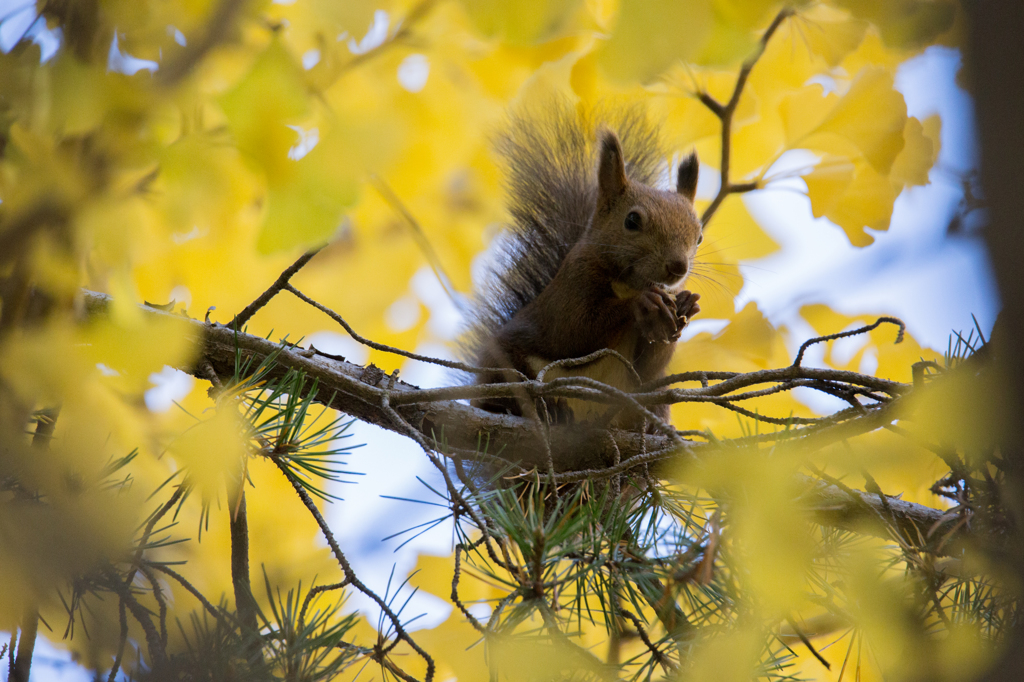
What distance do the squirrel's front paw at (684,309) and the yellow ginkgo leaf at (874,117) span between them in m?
0.61

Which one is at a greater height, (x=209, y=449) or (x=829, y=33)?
(x=829, y=33)

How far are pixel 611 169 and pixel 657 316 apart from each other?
66 centimetres

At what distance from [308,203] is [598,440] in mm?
1192

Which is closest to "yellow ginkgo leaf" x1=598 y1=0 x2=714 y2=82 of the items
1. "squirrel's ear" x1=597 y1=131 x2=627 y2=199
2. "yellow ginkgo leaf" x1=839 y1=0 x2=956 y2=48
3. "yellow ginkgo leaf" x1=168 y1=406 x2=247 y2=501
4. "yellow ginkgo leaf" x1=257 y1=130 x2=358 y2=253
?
"yellow ginkgo leaf" x1=839 y1=0 x2=956 y2=48

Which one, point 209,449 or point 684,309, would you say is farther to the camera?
point 684,309

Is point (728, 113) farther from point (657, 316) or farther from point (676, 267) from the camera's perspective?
point (657, 316)

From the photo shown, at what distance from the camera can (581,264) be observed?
2.35m

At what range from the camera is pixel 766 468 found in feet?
2.83

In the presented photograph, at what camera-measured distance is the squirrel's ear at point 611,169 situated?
2377 millimetres

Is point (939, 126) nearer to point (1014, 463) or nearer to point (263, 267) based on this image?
point (1014, 463)

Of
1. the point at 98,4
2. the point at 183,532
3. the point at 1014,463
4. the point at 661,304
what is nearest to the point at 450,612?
the point at 183,532

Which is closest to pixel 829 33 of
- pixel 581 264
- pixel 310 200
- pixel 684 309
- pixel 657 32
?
pixel 684 309

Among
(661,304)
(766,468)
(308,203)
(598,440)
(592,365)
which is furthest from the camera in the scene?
(592,365)

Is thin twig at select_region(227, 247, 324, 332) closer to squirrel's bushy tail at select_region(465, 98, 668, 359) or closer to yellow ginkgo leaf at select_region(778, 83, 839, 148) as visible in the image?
squirrel's bushy tail at select_region(465, 98, 668, 359)
